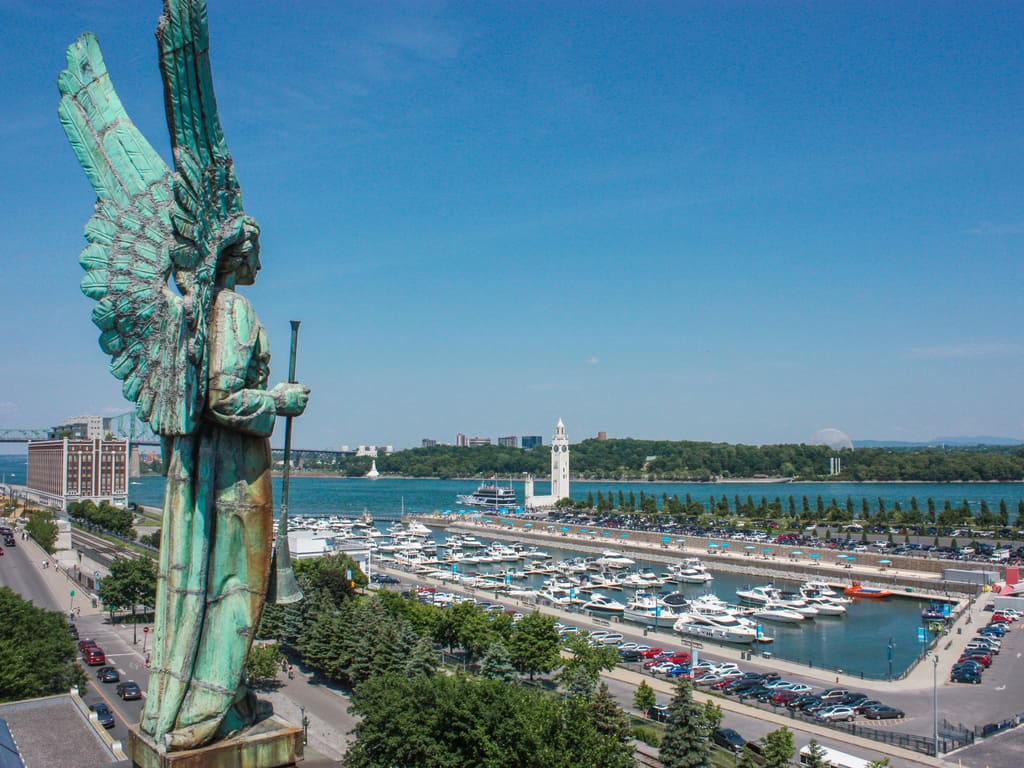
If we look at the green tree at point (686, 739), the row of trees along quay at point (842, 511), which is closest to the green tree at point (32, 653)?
the green tree at point (686, 739)

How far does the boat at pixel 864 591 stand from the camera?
54812mm

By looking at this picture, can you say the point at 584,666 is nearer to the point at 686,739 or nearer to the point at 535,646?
the point at 535,646

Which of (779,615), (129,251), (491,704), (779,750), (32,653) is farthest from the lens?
(779,615)

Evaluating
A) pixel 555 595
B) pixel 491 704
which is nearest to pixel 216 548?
pixel 491 704

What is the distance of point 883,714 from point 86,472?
8980 centimetres

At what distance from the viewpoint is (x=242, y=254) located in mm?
8812

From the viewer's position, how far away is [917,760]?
2262cm

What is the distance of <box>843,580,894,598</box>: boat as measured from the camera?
54812mm

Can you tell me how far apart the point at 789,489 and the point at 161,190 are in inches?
6436

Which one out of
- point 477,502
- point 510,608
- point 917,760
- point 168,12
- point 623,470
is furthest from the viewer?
A: point 623,470

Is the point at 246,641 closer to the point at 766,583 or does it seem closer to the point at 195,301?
the point at 195,301

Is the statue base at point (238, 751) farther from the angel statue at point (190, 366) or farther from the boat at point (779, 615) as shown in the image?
the boat at point (779, 615)

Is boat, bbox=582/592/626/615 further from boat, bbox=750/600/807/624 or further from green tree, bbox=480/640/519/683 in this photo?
green tree, bbox=480/640/519/683

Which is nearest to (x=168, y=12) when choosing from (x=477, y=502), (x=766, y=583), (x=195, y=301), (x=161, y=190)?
(x=161, y=190)
